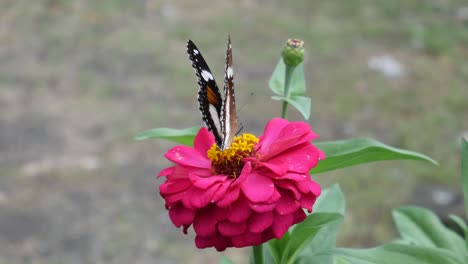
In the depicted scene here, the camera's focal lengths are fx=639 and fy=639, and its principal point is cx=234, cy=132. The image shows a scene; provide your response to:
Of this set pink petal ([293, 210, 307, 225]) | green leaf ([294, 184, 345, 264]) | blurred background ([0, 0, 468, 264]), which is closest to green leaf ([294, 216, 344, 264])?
green leaf ([294, 184, 345, 264])

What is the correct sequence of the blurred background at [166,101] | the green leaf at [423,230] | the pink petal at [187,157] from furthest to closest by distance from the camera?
the blurred background at [166,101] → the green leaf at [423,230] → the pink petal at [187,157]

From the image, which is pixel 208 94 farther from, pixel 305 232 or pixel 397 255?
pixel 397 255

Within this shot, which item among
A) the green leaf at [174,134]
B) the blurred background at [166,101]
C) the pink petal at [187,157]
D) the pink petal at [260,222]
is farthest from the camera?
the blurred background at [166,101]

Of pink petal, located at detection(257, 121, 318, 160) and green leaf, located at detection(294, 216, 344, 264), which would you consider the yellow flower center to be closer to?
pink petal, located at detection(257, 121, 318, 160)

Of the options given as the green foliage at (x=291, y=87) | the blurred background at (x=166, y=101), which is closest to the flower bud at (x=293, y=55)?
the green foliage at (x=291, y=87)

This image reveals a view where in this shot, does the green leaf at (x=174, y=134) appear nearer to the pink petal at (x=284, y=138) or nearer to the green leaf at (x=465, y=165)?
the pink petal at (x=284, y=138)

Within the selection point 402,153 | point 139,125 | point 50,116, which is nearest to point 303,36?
point 139,125
